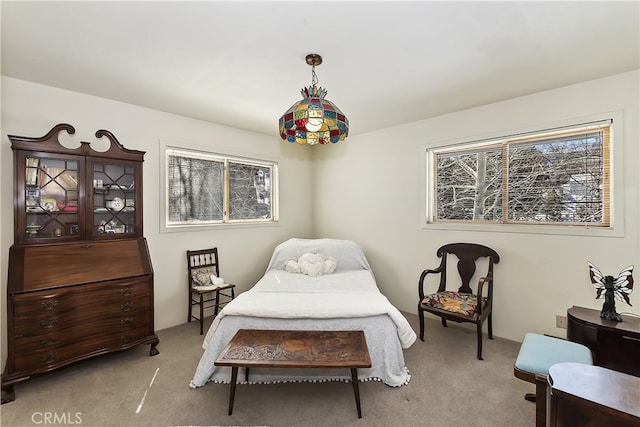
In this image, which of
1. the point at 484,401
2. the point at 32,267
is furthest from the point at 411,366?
the point at 32,267

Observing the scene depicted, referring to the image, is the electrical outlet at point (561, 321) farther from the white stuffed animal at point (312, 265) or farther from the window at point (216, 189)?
the window at point (216, 189)

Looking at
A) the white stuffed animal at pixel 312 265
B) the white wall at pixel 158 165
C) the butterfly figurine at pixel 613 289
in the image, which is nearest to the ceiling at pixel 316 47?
the white wall at pixel 158 165

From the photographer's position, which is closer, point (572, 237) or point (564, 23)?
point (564, 23)

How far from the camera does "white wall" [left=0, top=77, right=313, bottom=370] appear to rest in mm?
2490

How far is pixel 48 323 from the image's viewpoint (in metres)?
2.26

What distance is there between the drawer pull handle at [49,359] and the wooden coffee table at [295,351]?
4.93 ft

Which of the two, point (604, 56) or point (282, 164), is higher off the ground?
point (604, 56)

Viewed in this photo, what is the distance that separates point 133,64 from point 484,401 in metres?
3.73

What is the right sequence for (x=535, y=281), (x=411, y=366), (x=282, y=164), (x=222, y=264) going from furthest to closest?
1. (x=282, y=164)
2. (x=222, y=264)
3. (x=535, y=281)
4. (x=411, y=366)

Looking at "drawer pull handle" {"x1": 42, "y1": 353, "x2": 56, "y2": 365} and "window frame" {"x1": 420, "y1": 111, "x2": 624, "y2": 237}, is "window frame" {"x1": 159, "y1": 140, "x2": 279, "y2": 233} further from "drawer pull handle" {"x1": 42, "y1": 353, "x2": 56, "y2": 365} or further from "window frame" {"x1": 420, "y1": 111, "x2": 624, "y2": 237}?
"window frame" {"x1": 420, "y1": 111, "x2": 624, "y2": 237}

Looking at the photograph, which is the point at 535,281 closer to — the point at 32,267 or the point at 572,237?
the point at 572,237

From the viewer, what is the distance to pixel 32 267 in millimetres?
2279

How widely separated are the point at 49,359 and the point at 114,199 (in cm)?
144

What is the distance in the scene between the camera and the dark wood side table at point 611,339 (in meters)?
1.96
